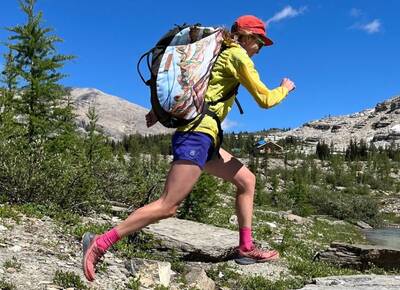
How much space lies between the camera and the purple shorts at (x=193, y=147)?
4.66 m

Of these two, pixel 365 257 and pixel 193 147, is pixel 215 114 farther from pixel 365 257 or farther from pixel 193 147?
Answer: pixel 365 257

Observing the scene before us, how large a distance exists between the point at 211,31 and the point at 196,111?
88cm

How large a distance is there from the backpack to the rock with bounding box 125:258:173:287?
10.3 feet

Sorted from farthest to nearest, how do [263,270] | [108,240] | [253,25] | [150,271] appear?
[263,270], [150,271], [253,25], [108,240]

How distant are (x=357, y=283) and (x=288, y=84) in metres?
3.03


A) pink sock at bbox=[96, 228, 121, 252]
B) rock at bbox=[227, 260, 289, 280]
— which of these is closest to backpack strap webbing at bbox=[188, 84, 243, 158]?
pink sock at bbox=[96, 228, 121, 252]

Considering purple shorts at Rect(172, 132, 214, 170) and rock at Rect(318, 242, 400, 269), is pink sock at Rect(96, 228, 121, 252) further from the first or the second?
rock at Rect(318, 242, 400, 269)

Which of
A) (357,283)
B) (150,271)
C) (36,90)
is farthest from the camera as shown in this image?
(36,90)

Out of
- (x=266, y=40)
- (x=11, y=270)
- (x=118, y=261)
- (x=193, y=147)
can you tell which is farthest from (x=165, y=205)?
(x=118, y=261)

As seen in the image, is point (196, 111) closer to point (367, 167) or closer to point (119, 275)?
point (119, 275)

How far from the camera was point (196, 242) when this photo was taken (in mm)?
9242

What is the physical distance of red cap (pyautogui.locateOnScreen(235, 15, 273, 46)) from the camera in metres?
5.12

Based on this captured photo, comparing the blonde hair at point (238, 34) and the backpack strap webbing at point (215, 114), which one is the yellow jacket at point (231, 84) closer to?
the backpack strap webbing at point (215, 114)

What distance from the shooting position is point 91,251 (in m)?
4.97
